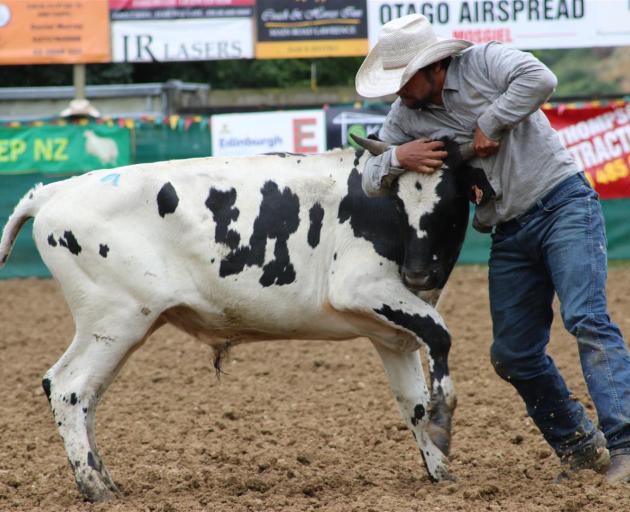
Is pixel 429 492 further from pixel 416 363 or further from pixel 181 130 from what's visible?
pixel 181 130

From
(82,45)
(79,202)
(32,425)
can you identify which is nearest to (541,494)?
(79,202)

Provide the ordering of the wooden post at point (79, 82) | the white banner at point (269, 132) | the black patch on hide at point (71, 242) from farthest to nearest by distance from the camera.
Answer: the wooden post at point (79, 82) → the white banner at point (269, 132) → the black patch on hide at point (71, 242)

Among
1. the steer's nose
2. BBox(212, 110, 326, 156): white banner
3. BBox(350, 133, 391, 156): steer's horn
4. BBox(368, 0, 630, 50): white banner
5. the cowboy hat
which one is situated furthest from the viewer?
the cowboy hat

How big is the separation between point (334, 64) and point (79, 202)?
64.7 ft

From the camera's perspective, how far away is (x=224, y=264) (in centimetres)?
510

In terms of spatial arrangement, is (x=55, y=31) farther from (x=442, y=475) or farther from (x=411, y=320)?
(x=442, y=475)

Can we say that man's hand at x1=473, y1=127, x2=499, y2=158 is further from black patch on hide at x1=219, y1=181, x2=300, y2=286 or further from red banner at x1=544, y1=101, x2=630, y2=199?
red banner at x1=544, y1=101, x2=630, y2=199

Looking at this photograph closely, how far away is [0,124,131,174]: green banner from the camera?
44.4ft

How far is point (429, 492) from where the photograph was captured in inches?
193

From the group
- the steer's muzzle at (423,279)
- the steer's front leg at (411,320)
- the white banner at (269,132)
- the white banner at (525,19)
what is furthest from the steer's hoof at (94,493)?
the white banner at (525,19)

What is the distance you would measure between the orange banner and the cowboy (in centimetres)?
953

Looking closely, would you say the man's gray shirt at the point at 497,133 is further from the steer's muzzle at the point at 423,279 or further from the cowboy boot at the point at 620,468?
the cowboy boot at the point at 620,468

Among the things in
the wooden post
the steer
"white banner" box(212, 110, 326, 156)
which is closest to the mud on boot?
the steer

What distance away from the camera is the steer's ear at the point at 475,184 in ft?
15.9
